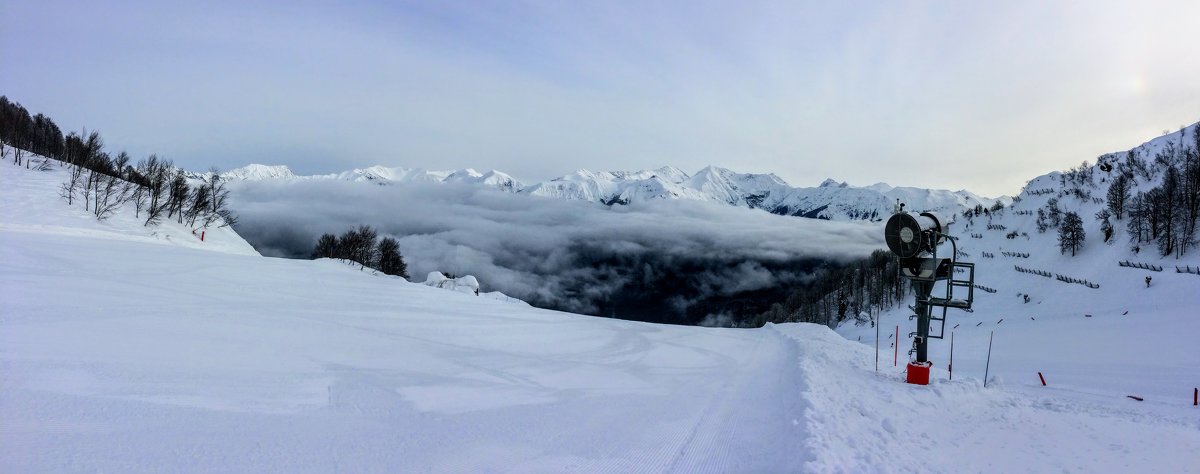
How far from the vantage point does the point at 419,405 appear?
375 inches

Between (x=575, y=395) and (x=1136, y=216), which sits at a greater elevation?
(x=1136, y=216)

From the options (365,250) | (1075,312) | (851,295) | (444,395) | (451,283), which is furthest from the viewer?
(851,295)

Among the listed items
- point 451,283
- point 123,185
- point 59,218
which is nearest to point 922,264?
point 451,283

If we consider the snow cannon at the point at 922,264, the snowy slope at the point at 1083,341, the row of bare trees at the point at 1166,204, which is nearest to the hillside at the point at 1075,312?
the snowy slope at the point at 1083,341

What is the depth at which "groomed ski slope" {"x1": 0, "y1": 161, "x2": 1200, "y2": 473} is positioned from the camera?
255 inches

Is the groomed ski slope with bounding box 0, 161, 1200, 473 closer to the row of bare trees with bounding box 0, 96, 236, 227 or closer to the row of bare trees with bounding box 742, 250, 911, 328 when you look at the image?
the row of bare trees with bounding box 0, 96, 236, 227

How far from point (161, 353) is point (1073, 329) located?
172ft

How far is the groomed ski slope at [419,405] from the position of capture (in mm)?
6480

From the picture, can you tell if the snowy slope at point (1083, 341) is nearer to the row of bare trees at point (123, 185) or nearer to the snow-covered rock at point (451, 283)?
the snow-covered rock at point (451, 283)

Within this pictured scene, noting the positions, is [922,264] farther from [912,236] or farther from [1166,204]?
[1166,204]

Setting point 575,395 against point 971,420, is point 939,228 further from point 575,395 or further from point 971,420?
point 575,395

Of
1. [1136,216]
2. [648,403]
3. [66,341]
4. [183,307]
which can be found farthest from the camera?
[1136,216]

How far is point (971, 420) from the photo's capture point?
11336 mm

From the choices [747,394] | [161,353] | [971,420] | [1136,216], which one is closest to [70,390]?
[161,353]
